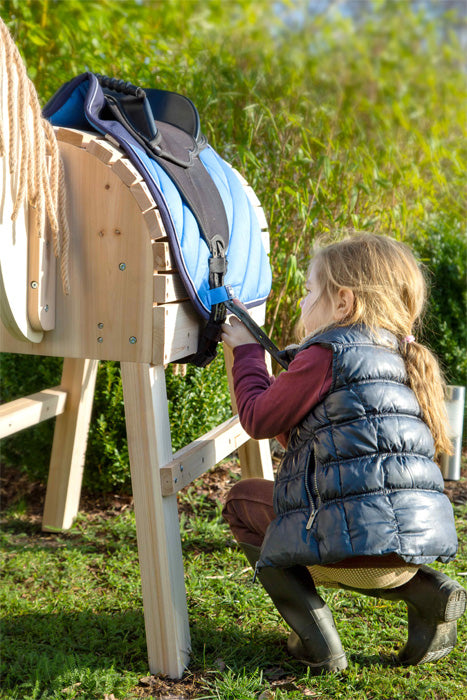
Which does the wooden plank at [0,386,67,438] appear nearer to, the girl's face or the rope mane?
the rope mane

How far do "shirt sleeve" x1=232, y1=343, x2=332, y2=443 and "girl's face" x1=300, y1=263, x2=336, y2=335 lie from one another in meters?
0.15

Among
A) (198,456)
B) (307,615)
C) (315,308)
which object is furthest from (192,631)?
(315,308)

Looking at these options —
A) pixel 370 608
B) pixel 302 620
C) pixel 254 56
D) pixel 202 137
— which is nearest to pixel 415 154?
pixel 254 56

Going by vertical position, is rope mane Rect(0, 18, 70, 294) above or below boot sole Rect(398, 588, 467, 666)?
above

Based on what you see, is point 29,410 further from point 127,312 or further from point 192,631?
point 192,631

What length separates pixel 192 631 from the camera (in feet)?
6.33

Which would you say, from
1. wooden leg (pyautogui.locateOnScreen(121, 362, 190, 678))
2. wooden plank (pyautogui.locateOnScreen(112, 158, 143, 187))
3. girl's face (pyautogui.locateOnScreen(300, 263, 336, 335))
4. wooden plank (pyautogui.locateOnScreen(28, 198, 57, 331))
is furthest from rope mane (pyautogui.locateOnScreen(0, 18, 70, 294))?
girl's face (pyautogui.locateOnScreen(300, 263, 336, 335))

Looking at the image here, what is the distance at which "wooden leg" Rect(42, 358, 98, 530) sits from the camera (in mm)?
2432

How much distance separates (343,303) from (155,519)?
28.0 inches

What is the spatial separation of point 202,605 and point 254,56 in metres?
2.98

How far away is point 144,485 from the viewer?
169 centimetres

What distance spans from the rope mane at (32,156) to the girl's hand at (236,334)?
16.9 inches

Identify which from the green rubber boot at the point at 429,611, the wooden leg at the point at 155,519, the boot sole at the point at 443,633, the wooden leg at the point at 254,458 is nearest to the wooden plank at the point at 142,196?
the wooden leg at the point at 155,519

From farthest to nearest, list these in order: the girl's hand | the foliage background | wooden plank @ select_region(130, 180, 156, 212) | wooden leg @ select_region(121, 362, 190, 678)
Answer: the foliage background < the girl's hand < wooden leg @ select_region(121, 362, 190, 678) < wooden plank @ select_region(130, 180, 156, 212)
